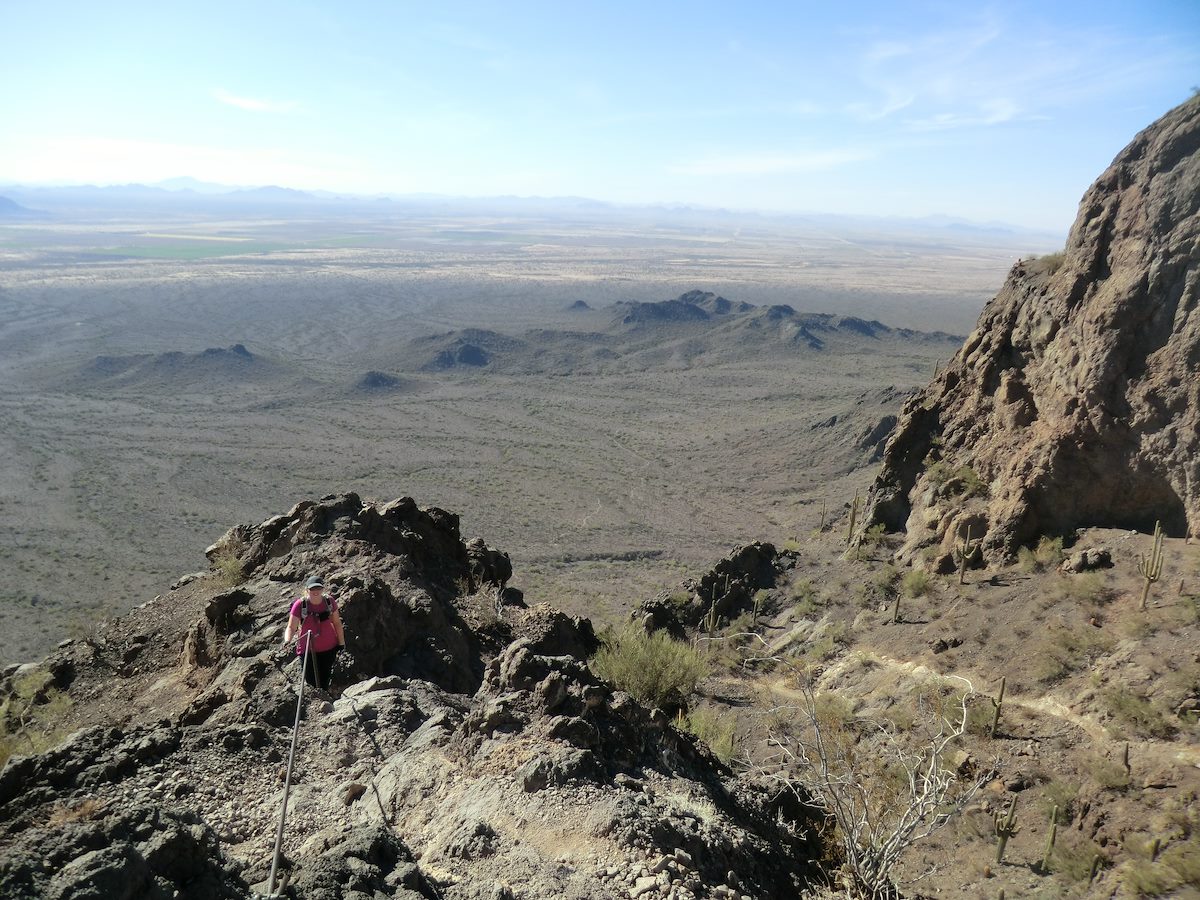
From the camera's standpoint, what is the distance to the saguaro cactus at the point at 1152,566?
36.1 ft

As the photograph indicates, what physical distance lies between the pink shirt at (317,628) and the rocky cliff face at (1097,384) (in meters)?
11.8

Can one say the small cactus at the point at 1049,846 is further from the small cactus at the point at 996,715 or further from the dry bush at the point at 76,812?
Result: the dry bush at the point at 76,812

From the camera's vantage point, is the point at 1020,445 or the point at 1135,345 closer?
the point at 1135,345

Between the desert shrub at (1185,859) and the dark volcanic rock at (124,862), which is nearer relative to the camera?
the dark volcanic rock at (124,862)

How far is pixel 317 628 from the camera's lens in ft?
25.2

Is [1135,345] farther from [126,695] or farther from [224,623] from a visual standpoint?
[126,695]

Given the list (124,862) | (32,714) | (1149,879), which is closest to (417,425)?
(32,714)

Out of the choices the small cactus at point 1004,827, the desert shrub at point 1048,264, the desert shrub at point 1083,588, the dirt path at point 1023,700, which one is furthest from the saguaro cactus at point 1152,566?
the desert shrub at point 1048,264

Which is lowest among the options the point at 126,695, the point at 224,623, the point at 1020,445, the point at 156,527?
the point at 156,527

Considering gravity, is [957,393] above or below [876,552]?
above

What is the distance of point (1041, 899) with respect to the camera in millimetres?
7539

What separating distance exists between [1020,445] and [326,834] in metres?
14.0

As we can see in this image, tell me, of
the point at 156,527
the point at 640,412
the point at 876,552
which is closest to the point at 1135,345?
the point at 876,552

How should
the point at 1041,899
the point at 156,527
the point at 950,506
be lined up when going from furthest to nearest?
the point at 156,527
the point at 950,506
the point at 1041,899
